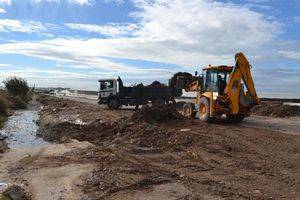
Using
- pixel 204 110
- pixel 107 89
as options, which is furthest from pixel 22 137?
pixel 107 89

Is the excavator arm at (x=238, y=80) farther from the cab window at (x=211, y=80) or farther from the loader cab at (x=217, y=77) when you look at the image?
the cab window at (x=211, y=80)

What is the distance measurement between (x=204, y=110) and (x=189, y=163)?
10540 mm

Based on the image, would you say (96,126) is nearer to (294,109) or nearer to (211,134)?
(211,134)

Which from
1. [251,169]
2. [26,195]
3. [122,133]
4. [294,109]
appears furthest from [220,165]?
[294,109]

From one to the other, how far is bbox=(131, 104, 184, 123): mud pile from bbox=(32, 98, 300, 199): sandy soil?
3.12 ft

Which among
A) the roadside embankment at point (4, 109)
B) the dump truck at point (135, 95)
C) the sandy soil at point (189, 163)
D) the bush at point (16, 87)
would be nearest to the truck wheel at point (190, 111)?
the sandy soil at point (189, 163)

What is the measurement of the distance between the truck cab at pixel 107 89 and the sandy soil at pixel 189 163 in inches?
687

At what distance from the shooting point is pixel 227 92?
2284 centimetres

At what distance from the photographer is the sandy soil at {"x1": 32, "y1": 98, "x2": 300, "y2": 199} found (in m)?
11.1

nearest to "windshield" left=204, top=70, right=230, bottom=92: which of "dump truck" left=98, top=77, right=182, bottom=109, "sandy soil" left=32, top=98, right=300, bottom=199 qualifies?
"sandy soil" left=32, top=98, right=300, bottom=199

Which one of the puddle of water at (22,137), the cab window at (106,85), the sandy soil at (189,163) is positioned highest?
the cab window at (106,85)

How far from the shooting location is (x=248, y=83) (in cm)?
2322

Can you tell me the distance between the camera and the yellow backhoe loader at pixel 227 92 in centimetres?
2281

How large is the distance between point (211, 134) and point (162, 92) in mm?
20641
